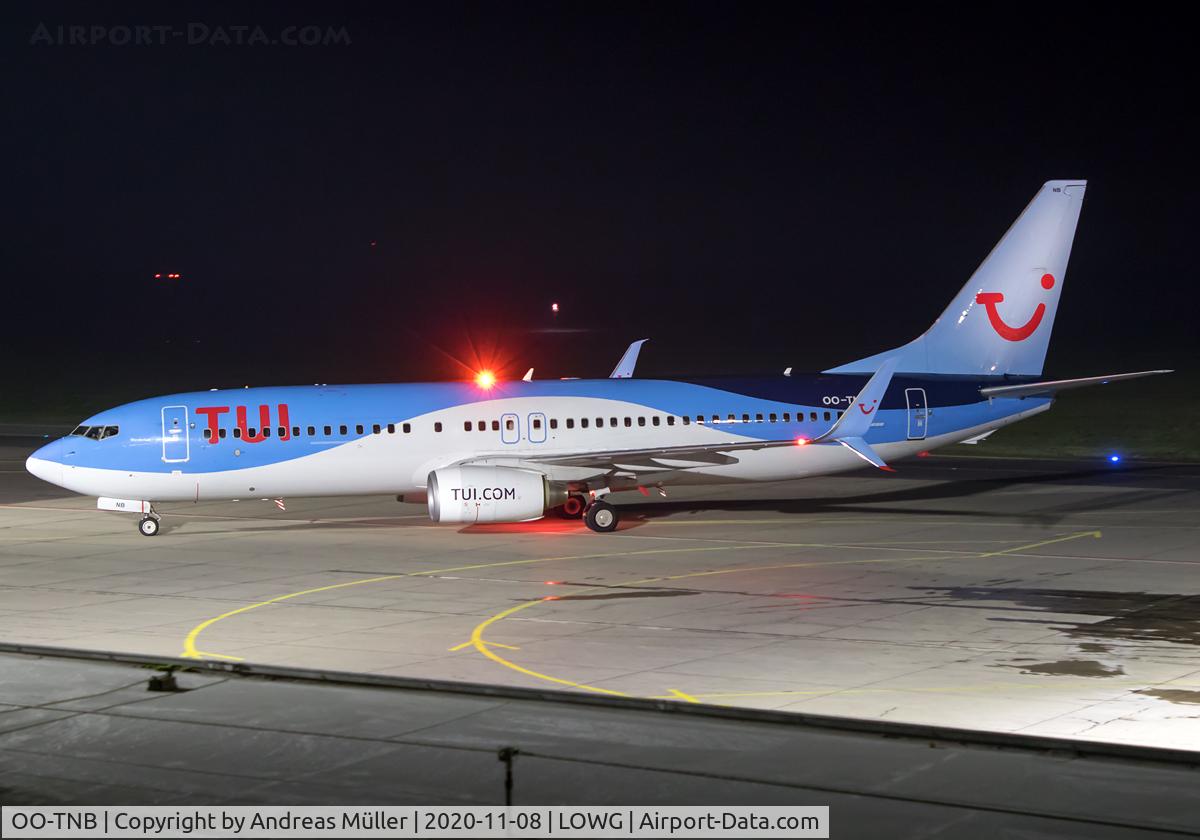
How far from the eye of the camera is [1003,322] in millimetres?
42625

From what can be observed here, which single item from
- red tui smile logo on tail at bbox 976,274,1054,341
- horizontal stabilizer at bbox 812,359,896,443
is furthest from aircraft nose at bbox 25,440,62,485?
red tui smile logo on tail at bbox 976,274,1054,341

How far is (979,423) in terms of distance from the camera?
41312mm

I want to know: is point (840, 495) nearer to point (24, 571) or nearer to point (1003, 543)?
point (1003, 543)

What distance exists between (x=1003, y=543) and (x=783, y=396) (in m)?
8.20

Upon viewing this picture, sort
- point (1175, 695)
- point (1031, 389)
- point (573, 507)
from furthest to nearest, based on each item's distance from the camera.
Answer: point (1031, 389), point (573, 507), point (1175, 695)

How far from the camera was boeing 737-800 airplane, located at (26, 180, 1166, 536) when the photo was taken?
37.3 metres

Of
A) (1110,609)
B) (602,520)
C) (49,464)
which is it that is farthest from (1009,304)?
(49,464)

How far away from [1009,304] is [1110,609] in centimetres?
1796

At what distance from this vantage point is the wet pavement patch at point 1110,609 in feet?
79.3

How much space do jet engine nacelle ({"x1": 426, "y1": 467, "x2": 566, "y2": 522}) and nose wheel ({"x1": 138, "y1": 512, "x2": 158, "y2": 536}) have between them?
8017mm

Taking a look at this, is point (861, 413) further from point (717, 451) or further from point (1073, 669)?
point (1073, 669)

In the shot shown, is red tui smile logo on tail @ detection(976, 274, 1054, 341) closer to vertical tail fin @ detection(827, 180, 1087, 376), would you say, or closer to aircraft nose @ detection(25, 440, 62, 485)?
vertical tail fin @ detection(827, 180, 1087, 376)

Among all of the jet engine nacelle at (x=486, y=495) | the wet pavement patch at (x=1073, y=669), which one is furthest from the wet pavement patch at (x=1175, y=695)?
the jet engine nacelle at (x=486, y=495)

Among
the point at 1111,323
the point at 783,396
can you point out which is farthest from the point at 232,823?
the point at 1111,323
